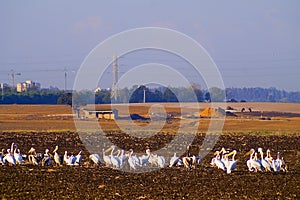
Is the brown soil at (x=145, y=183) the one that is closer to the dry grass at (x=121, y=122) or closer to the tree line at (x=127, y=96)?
the dry grass at (x=121, y=122)

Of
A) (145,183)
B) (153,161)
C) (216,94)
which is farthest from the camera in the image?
(216,94)

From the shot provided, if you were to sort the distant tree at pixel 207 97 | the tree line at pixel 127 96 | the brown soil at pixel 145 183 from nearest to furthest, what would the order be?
1. the brown soil at pixel 145 183
2. the tree line at pixel 127 96
3. the distant tree at pixel 207 97

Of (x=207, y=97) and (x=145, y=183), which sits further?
(x=207, y=97)

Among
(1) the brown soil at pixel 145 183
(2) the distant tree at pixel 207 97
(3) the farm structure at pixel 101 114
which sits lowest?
(1) the brown soil at pixel 145 183

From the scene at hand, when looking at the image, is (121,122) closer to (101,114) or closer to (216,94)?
(101,114)

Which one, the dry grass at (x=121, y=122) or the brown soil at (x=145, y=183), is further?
the dry grass at (x=121, y=122)

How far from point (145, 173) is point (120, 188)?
4.16 meters

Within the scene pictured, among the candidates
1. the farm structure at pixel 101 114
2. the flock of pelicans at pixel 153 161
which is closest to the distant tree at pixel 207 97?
the farm structure at pixel 101 114

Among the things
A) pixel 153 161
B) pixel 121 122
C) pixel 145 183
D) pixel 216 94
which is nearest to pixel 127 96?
pixel 216 94

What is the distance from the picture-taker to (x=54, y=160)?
995 inches

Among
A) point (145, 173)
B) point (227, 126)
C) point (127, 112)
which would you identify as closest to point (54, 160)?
point (145, 173)

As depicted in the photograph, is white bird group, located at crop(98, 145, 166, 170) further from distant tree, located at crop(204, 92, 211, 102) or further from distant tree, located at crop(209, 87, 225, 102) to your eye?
distant tree, located at crop(204, 92, 211, 102)

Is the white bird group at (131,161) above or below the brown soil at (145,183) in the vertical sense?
above

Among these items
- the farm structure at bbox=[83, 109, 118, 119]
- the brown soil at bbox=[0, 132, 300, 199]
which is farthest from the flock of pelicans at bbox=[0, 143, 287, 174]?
the farm structure at bbox=[83, 109, 118, 119]
